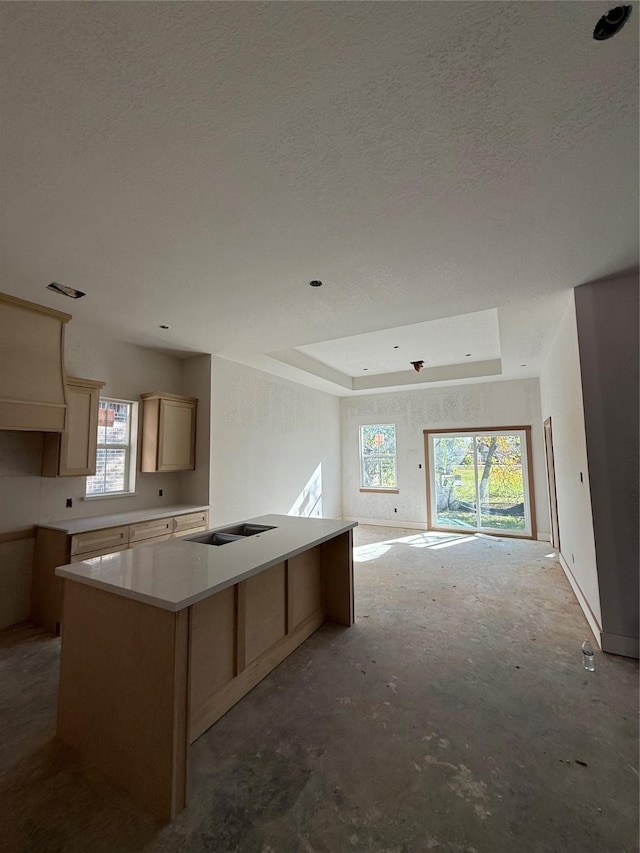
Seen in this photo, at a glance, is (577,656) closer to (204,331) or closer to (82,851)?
(82,851)

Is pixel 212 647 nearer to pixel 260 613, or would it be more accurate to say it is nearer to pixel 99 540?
pixel 260 613

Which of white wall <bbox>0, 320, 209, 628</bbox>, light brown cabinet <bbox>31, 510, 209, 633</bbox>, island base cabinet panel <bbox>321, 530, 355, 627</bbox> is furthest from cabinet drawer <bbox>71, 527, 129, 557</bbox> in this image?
island base cabinet panel <bbox>321, 530, 355, 627</bbox>

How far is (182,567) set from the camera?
1.97 meters

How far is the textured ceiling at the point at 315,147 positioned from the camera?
1192mm

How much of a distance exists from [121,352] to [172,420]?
974 mm

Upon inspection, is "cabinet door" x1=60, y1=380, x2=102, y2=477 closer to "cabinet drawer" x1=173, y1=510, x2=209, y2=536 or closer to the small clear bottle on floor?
"cabinet drawer" x1=173, y1=510, x2=209, y2=536

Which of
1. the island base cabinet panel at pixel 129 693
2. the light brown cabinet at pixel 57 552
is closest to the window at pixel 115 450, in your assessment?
the light brown cabinet at pixel 57 552

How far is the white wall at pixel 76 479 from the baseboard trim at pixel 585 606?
4130 millimetres

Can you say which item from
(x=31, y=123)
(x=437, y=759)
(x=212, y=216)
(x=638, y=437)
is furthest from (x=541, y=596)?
(x=31, y=123)

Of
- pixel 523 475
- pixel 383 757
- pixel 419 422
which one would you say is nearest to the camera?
pixel 383 757

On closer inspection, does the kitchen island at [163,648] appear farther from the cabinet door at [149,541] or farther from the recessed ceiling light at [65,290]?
the recessed ceiling light at [65,290]

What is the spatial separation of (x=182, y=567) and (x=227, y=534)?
38.3 inches

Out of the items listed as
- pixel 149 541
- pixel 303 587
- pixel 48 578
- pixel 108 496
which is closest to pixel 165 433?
pixel 108 496

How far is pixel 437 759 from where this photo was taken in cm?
176
